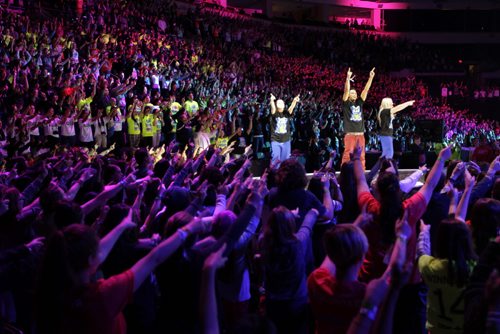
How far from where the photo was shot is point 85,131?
13250 millimetres

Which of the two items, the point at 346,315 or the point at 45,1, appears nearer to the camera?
the point at 346,315

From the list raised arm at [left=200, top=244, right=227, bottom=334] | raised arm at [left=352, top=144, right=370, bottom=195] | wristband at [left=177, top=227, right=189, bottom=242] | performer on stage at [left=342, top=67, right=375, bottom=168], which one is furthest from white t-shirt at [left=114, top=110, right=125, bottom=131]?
raised arm at [left=200, top=244, right=227, bottom=334]

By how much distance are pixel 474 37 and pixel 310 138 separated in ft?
91.7

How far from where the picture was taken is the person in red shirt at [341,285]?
280cm

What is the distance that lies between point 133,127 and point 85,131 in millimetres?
1345

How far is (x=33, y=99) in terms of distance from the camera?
12609mm

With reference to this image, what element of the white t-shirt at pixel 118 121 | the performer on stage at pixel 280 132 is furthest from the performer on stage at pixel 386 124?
the white t-shirt at pixel 118 121

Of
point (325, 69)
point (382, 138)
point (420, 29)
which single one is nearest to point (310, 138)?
point (382, 138)

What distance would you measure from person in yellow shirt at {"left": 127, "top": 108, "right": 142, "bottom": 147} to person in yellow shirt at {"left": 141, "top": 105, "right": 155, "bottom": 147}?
0.51 feet

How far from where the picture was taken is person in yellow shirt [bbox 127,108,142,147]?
1425cm

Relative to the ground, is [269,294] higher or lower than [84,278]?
lower

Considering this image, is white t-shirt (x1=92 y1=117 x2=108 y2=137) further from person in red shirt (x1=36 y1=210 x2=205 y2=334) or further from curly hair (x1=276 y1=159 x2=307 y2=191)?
person in red shirt (x1=36 y1=210 x2=205 y2=334)

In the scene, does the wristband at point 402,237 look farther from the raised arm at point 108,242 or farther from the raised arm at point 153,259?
the raised arm at point 108,242

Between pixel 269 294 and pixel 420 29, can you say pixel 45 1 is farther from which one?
pixel 420 29
